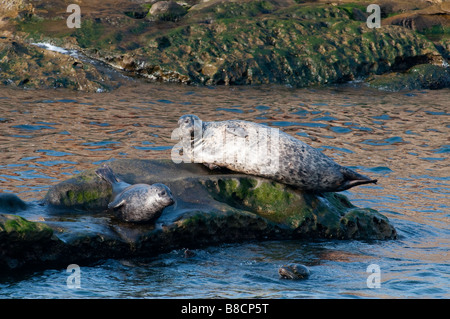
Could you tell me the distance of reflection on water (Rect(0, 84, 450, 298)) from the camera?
5.12 metres

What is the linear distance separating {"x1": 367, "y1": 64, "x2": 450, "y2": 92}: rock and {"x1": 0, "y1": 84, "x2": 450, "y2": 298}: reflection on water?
40 cm

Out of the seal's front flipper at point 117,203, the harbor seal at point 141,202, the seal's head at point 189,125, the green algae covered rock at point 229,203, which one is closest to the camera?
the harbor seal at point 141,202

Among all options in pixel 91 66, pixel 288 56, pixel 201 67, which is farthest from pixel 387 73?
pixel 91 66

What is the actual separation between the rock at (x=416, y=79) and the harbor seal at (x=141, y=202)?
32.3 ft

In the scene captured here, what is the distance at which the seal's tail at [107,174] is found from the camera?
20.1 feet

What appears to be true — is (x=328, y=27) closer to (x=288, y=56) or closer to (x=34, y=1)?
(x=288, y=56)

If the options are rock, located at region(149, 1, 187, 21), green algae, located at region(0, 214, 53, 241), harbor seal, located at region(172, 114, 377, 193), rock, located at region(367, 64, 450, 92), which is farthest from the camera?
rock, located at region(149, 1, 187, 21)

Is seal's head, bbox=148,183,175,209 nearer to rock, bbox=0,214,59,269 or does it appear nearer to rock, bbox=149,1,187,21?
rock, bbox=0,214,59,269

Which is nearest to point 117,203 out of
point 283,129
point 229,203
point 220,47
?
point 229,203

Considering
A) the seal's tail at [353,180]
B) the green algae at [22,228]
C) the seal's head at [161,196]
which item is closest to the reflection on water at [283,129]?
the green algae at [22,228]

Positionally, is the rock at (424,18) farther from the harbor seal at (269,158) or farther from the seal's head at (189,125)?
the harbor seal at (269,158)

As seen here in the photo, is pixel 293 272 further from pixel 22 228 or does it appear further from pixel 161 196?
pixel 22 228

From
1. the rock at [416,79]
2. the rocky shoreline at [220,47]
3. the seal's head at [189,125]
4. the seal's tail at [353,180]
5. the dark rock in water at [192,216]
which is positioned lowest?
the dark rock in water at [192,216]

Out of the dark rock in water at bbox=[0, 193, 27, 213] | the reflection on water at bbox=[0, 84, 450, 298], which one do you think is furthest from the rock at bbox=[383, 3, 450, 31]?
the dark rock in water at bbox=[0, 193, 27, 213]
